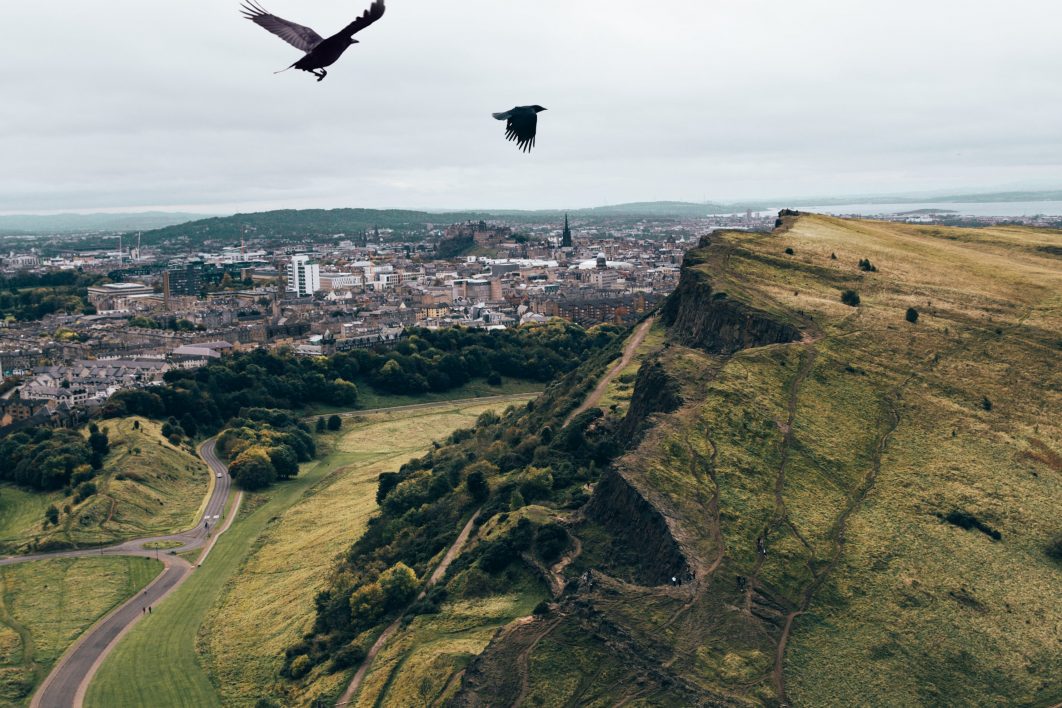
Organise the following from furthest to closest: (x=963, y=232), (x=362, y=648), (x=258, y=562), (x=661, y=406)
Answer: (x=963, y=232) → (x=258, y=562) → (x=661, y=406) → (x=362, y=648)

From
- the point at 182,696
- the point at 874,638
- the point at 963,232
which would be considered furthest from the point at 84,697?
the point at 963,232

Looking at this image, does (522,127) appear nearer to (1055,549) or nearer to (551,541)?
(551,541)

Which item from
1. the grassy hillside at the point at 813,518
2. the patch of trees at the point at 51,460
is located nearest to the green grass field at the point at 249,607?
the grassy hillside at the point at 813,518

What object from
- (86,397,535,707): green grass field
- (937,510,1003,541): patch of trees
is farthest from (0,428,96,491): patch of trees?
(937,510,1003,541): patch of trees

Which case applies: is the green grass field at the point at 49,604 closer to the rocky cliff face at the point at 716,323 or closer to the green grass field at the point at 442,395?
the rocky cliff face at the point at 716,323

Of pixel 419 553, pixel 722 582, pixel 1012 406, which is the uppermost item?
pixel 1012 406

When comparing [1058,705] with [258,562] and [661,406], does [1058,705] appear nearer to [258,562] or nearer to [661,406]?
[661,406]

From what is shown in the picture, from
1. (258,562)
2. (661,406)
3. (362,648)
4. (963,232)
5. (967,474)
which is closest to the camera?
(362,648)
